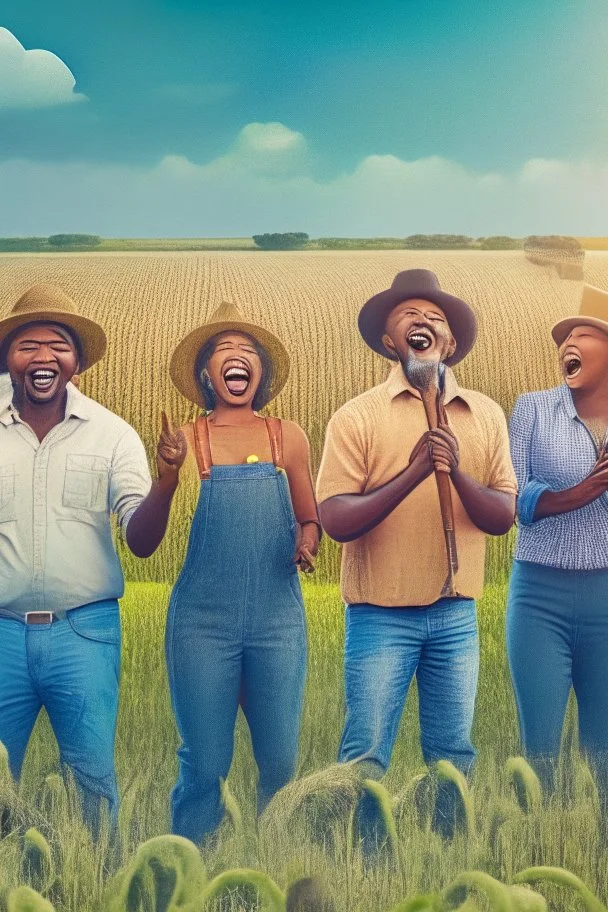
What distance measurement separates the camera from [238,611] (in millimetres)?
4660

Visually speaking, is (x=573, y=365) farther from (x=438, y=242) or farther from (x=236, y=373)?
(x=236, y=373)

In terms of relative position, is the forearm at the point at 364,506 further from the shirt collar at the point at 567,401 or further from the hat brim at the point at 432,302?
the shirt collar at the point at 567,401

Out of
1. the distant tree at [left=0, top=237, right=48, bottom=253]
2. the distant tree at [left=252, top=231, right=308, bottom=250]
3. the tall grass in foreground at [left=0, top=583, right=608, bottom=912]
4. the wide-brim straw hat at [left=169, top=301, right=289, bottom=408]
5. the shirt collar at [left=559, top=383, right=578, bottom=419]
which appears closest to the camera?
the tall grass in foreground at [left=0, top=583, right=608, bottom=912]

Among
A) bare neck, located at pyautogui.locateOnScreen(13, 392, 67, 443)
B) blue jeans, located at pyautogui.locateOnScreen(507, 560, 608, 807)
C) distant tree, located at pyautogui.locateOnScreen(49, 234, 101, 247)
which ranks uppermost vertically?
distant tree, located at pyautogui.locateOnScreen(49, 234, 101, 247)

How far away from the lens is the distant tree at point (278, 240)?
5.36 meters

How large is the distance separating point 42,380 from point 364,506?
1.22 m

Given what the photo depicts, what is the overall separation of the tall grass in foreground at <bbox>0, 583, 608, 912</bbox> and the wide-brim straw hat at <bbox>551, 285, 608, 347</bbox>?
1.00m

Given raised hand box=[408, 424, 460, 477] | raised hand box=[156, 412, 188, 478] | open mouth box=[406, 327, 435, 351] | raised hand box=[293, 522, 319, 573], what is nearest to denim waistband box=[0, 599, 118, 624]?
raised hand box=[156, 412, 188, 478]

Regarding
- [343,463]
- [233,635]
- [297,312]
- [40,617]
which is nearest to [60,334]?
[297,312]

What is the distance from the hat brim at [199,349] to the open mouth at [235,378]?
4.7 inches

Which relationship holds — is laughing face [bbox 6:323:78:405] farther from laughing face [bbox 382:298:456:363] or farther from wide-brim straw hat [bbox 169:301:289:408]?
laughing face [bbox 382:298:456:363]

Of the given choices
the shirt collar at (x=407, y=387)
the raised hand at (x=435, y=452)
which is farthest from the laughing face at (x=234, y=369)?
the raised hand at (x=435, y=452)

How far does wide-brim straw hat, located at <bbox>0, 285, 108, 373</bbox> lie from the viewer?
4820 mm

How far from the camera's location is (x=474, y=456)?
4836 mm
